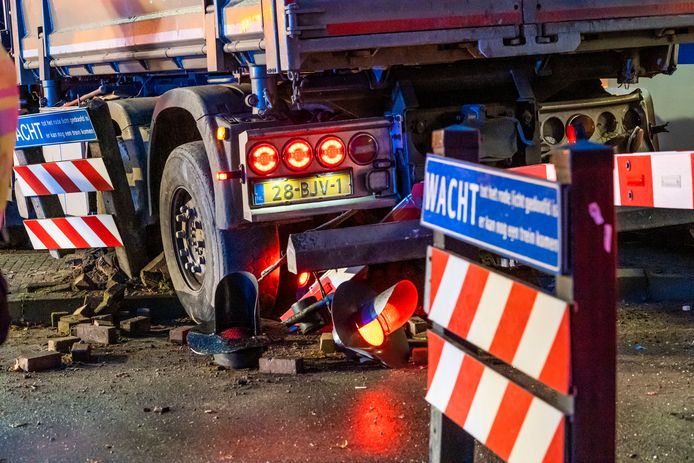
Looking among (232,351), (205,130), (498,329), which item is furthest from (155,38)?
(498,329)

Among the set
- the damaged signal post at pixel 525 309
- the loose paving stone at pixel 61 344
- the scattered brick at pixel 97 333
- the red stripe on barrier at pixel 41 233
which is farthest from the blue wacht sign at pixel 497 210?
the red stripe on barrier at pixel 41 233

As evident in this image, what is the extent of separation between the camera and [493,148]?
266 inches

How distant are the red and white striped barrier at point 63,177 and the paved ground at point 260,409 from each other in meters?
1.93

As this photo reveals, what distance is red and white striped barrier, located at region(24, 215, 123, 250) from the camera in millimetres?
8648

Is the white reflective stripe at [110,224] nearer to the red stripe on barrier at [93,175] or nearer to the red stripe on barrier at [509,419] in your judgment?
the red stripe on barrier at [93,175]

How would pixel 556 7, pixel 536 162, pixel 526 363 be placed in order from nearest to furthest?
pixel 526 363
pixel 556 7
pixel 536 162

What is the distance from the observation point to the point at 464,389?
378cm

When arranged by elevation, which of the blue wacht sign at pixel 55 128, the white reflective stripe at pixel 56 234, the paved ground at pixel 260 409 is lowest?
the paved ground at pixel 260 409

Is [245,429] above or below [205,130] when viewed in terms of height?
below

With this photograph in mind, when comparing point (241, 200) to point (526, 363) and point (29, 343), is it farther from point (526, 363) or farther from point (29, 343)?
point (526, 363)

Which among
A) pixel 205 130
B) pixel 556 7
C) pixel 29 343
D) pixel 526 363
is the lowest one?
pixel 29 343

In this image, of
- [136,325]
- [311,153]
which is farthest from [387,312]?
[136,325]

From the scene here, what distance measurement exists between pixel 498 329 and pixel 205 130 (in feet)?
11.7

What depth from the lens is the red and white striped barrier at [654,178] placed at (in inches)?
235
